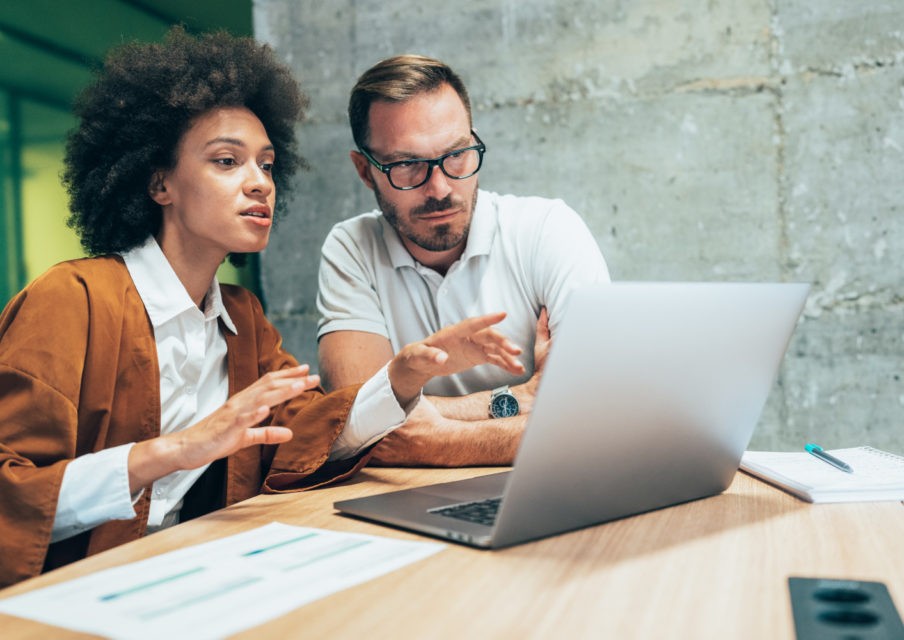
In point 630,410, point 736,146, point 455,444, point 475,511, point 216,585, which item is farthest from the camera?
point 736,146

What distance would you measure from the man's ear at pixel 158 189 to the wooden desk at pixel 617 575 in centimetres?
91

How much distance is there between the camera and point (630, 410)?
944mm

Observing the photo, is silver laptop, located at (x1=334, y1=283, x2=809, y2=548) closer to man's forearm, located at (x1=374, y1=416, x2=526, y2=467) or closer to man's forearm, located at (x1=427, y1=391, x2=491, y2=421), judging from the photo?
man's forearm, located at (x1=374, y1=416, x2=526, y2=467)

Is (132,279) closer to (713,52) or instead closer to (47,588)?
(47,588)

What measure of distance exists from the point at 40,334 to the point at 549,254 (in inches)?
48.1

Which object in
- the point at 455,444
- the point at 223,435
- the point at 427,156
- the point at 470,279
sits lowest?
the point at 455,444

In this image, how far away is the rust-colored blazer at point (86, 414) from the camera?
120 cm

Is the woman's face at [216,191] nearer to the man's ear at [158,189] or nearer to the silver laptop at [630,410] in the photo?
the man's ear at [158,189]

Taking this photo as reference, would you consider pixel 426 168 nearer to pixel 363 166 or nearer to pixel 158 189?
pixel 363 166

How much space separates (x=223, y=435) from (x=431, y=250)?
3.44 feet

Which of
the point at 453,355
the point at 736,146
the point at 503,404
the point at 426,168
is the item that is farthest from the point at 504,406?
the point at 736,146

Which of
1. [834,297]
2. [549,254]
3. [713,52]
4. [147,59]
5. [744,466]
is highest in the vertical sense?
[713,52]

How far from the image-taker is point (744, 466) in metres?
1.41

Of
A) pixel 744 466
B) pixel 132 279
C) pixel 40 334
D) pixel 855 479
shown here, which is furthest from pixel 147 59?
pixel 855 479
